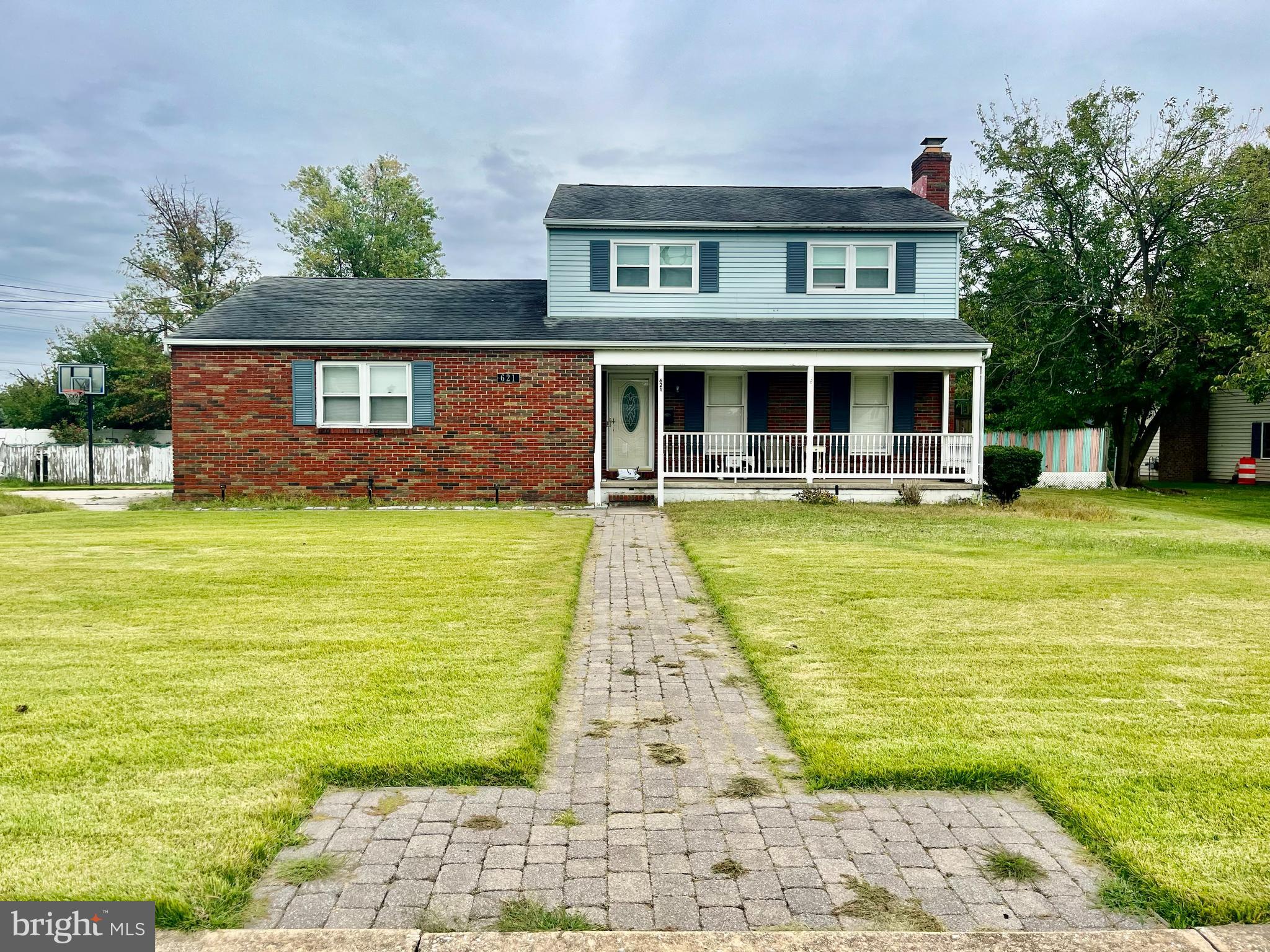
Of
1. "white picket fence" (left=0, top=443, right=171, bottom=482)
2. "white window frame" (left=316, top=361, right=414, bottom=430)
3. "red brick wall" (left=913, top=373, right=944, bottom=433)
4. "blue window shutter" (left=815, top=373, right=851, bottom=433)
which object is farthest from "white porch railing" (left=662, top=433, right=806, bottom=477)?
"white picket fence" (left=0, top=443, right=171, bottom=482)

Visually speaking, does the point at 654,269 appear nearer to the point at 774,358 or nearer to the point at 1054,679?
the point at 774,358

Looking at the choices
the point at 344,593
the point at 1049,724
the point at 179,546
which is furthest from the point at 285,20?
the point at 1049,724

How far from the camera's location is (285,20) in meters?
16.6

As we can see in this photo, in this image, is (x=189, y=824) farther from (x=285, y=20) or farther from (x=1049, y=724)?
(x=285, y=20)

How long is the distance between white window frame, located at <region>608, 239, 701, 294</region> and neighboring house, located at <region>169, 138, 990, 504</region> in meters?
0.04

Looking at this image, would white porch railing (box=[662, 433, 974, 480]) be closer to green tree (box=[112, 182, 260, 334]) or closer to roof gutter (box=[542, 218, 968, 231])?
roof gutter (box=[542, 218, 968, 231])

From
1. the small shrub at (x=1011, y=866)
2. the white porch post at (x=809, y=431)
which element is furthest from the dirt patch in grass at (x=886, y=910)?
the white porch post at (x=809, y=431)

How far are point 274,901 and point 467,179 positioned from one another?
1805 inches

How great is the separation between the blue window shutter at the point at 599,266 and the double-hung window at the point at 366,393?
444 cm

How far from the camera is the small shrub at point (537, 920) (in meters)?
2.56

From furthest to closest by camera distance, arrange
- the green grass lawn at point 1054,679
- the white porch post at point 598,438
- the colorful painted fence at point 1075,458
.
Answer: the colorful painted fence at point 1075,458, the white porch post at point 598,438, the green grass lawn at point 1054,679

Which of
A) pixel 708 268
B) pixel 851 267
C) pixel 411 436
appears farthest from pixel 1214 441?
pixel 411 436

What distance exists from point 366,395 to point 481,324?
9.13ft

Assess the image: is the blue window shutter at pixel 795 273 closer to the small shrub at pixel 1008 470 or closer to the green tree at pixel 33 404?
the small shrub at pixel 1008 470
